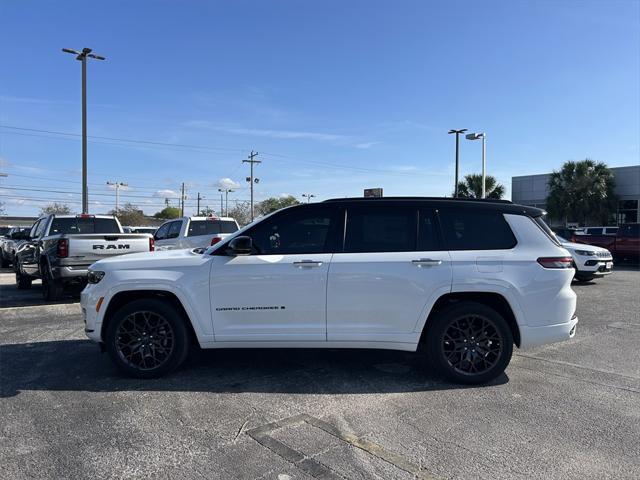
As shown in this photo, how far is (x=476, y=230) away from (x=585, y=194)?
110ft

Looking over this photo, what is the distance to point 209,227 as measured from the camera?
13516mm

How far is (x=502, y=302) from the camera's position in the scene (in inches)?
198

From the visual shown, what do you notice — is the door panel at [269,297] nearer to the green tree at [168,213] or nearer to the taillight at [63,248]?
the taillight at [63,248]

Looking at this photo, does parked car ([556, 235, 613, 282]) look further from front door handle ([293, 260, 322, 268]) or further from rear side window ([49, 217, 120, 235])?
rear side window ([49, 217, 120, 235])

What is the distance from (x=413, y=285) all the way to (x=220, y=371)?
224cm

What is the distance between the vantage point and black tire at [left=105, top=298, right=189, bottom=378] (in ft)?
16.4

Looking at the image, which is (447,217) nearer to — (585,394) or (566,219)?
(585,394)

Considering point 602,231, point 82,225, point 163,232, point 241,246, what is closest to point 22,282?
point 82,225

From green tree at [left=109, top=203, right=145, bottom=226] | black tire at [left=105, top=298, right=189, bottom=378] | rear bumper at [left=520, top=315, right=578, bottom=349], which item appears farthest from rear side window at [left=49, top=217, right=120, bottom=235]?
green tree at [left=109, top=203, right=145, bottom=226]

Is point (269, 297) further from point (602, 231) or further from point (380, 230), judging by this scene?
point (602, 231)

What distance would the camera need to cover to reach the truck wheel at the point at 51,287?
960cm

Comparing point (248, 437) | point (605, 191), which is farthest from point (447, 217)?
point (605, 191)

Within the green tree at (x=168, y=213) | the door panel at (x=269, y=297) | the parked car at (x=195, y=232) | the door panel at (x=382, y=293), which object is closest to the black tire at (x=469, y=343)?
the door panel at (x=382, y=293)

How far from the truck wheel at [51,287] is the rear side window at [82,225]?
1.98 metres
